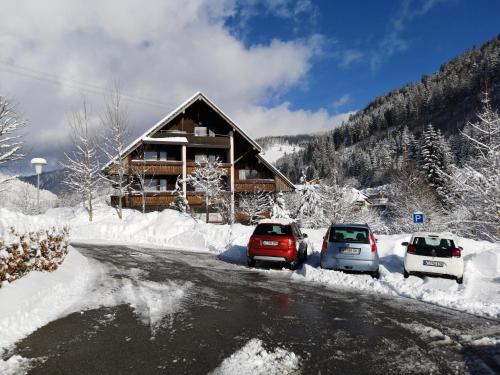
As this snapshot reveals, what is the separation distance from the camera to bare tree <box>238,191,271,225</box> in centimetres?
3297

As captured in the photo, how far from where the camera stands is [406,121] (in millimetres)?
155000

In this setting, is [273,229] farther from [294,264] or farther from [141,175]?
[141,175]

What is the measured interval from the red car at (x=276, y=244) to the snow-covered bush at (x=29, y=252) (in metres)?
5.81

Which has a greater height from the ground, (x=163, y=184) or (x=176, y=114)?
(x=176, y=114)

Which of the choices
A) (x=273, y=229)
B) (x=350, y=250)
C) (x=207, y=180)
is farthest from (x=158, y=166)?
(x=350, y=250)

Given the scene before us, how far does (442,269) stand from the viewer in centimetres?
1048

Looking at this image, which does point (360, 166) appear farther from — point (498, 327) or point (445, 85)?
point (498, 327)

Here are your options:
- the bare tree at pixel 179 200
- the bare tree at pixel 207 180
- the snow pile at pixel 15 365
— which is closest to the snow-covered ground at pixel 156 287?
the snow pile at pixel 15 365

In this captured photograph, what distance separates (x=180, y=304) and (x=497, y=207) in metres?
15.8

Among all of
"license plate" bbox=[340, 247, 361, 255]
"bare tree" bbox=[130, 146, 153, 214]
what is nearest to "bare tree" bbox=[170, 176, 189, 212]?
"bare tree" bbox=[130, 146, 153, 214]

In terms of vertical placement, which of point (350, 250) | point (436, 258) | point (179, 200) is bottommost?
point (436, 258)

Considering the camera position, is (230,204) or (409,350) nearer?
(409,350)

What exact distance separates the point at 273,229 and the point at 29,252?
7.48 metres

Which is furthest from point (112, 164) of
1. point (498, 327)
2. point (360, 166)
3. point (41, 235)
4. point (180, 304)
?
point (360, 166)
